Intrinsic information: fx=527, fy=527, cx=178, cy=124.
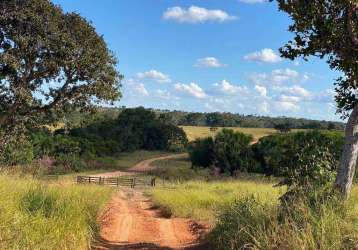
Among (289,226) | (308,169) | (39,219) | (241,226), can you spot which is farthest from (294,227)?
(39,219)

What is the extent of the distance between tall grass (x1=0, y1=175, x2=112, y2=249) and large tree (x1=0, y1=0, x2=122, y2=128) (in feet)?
23.1

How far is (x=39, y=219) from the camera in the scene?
8.51m

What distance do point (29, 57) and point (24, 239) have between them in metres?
12.3

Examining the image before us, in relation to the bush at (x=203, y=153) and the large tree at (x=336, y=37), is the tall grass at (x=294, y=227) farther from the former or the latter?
the bush at (x=203, y=153)

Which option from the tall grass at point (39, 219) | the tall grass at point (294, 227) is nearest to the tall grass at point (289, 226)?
the tall grass at point (294, 227)

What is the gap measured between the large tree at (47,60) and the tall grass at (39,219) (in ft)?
23.1

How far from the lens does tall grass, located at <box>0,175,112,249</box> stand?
727cm

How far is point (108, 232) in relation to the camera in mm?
13180

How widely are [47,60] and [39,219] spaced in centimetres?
1094

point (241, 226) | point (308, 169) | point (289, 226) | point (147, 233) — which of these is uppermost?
point (308, 169)

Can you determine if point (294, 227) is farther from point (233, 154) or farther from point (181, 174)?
point (233, 154)

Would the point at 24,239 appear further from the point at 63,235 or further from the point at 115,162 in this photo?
the point at 115,162

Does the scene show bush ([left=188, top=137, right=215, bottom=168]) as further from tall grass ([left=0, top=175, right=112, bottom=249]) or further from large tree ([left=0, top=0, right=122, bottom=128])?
tall grass ([left=0, top=175, right=112, bottom=249])

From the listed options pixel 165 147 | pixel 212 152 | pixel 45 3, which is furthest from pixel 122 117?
pixel 45 3
